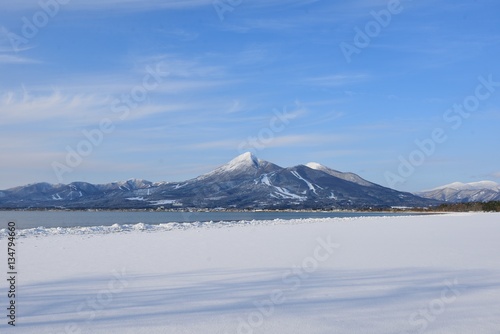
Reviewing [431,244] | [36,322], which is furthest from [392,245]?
[36,322]

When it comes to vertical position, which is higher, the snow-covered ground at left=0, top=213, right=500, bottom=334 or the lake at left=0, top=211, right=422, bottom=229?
the snow-covered ground at left=0, top=213, right=500, bottom=334

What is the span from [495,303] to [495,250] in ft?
24.4

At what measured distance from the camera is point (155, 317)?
5512mm

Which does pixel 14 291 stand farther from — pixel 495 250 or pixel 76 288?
pixel 495 250

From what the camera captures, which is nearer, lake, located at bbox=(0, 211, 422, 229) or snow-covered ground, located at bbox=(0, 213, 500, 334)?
snow-covered ground, located at bbox=(0, 213, 500, 334)

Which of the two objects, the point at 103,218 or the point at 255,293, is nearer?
the point at 255,293

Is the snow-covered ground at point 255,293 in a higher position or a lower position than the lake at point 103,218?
higher

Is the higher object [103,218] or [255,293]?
[255,293]

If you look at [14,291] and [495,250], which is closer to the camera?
[14,291]

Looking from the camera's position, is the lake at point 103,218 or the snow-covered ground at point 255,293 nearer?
the snow-covered ground at point 255,293

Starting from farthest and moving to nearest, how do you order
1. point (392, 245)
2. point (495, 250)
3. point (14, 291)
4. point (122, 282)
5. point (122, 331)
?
point (392, 245) → point (495, 250) → point (122, 282) → point (14, 291) → point (122, 331)

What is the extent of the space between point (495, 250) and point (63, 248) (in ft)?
39.2

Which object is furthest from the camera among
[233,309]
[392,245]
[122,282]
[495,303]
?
[392,245]

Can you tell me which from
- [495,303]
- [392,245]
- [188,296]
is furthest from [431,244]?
[188,296]
